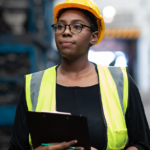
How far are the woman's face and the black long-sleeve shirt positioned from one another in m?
0.30

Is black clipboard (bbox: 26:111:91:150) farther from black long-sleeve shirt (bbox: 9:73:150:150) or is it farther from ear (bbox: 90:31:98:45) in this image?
ear (bbox: 90:31:98:45)

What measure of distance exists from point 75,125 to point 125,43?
21.5 meters

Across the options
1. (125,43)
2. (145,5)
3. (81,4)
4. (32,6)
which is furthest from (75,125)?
(125,43)

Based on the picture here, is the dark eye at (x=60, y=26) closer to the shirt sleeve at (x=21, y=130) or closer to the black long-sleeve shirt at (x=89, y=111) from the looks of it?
the black long-sleeve shirt at (x=89, y=111)

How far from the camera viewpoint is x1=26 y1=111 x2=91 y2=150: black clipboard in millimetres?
1763

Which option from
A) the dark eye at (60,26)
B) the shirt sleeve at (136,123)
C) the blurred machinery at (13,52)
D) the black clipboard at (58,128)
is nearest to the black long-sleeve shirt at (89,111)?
the shirt sleeve at (136,123)

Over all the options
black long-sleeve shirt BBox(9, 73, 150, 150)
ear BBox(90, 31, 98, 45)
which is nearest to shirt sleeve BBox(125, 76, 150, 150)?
black long-sleeve shirt BBox(9, 73, 150, 150)

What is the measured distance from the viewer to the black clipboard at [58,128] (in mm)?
1763

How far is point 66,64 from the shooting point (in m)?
2.35

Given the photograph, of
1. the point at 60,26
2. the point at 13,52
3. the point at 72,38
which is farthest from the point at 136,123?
the point at 13,52

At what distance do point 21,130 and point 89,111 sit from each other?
59 cm

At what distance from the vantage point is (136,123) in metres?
2.20

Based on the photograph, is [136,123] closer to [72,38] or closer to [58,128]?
[58,128]

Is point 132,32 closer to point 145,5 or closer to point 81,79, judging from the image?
point 145,5
